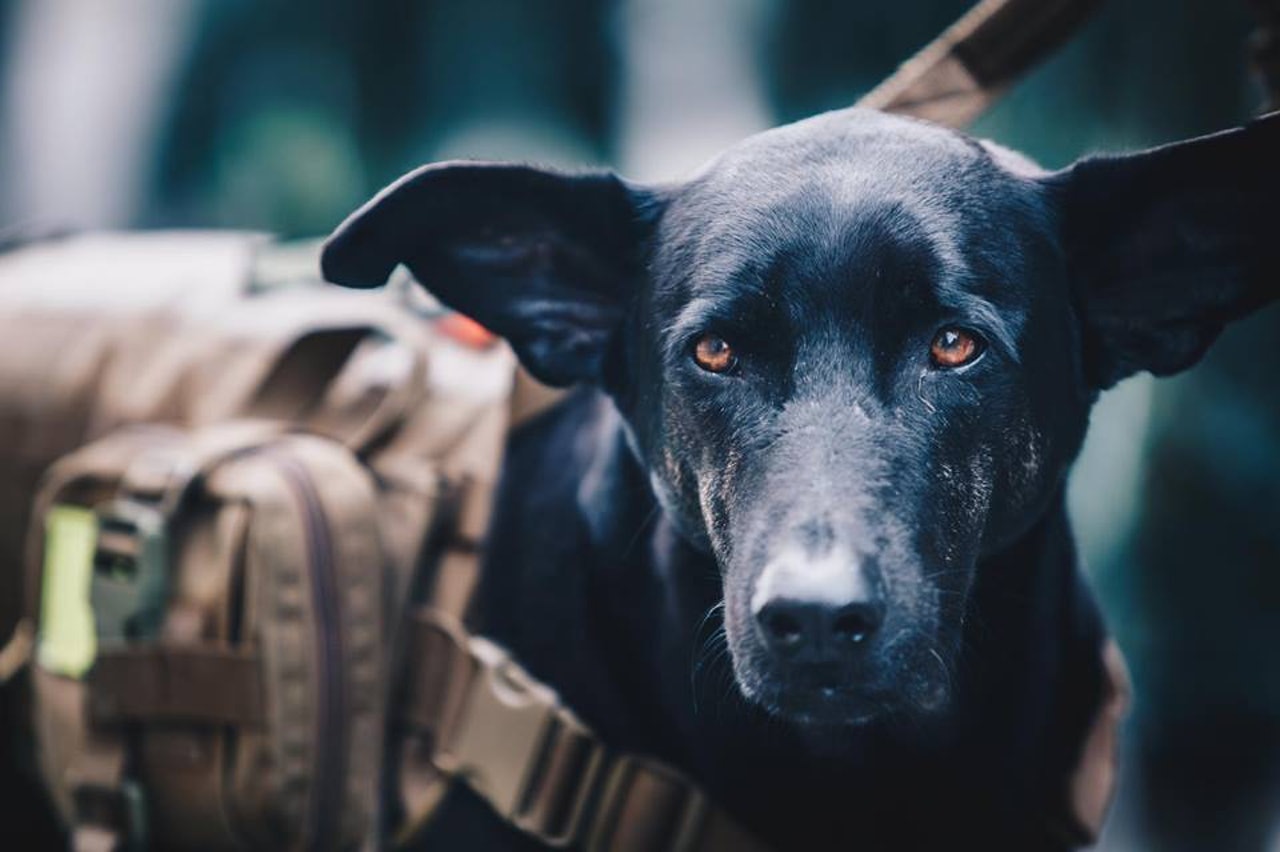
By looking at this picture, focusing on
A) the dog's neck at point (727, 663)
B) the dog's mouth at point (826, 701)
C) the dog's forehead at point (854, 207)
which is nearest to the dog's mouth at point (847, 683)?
the dog's mouth at point (826, 701)

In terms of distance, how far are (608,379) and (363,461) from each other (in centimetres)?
40

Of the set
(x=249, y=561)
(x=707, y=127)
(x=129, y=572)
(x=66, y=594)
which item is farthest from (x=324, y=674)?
(x=707, y=127)

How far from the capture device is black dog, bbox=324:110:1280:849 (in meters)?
0.75

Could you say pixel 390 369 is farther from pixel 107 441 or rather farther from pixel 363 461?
pixel 107 441

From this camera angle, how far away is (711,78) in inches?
104

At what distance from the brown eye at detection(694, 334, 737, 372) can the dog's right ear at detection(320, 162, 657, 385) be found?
0.13 meters

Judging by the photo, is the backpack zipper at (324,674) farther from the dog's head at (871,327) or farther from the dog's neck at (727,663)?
the dog's head at (871,327)

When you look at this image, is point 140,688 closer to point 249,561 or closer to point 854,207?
point 249,561

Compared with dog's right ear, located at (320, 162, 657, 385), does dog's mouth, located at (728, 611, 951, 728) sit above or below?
below

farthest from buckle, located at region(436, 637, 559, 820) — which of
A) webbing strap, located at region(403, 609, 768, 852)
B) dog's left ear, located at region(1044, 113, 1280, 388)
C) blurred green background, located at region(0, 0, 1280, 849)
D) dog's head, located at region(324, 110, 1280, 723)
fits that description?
blurred green background, located at region(0, 0, 1280, 849)

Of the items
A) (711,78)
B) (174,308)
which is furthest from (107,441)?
(711,78)

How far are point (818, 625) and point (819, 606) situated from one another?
12mm

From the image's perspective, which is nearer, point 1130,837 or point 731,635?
point 731,635

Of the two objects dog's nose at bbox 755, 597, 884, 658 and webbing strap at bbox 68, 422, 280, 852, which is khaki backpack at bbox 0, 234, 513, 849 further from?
dog's nose at bbox 755, 597, 884, 658
